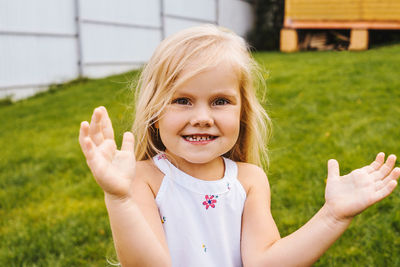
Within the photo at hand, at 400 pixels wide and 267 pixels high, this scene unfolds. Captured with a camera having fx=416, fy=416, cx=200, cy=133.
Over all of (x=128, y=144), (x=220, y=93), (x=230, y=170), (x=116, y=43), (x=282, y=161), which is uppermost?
(x=220, y=93)

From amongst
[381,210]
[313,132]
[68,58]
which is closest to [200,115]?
[381,210]

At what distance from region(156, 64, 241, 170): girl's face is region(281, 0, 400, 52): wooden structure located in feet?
22.9

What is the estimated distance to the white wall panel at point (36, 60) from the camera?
7.34m

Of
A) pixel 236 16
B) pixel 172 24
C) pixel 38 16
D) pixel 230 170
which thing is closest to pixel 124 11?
pixel 172 24

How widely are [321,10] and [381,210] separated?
7068mm

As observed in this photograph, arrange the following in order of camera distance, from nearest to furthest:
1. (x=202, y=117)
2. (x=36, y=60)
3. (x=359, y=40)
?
(x=202, y=117) → (x=359, y=40) → (x=36, y=60)

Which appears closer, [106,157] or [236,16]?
[106,157]

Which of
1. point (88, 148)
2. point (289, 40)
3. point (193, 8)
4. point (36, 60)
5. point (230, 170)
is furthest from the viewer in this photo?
point (193, 8)

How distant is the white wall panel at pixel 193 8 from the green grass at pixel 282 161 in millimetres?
5566

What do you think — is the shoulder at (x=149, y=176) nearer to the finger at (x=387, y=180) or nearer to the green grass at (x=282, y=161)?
the green grass at (x=282, y=161)

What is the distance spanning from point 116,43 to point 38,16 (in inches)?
84.2

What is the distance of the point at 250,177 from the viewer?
1622 mm

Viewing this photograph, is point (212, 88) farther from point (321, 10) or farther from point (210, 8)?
point (210, 8)

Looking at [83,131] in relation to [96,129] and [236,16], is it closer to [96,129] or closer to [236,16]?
[96,129]
